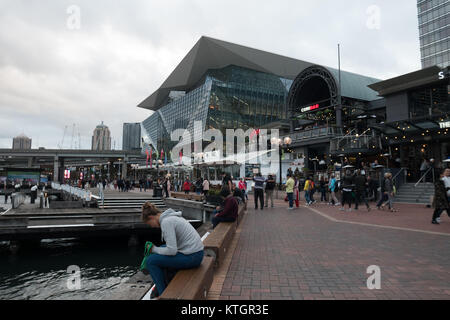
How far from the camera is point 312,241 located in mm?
6660

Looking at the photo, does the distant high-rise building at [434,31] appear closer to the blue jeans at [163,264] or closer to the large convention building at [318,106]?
the large convention building at [318,106]

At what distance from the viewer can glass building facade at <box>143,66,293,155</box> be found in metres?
57.3

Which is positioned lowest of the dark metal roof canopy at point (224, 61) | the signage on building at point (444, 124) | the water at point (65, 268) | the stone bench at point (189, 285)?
the water at point (65, 268)

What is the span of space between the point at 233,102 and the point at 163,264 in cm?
5737

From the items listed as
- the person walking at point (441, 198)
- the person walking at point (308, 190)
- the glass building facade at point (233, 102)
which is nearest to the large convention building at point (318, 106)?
the glass building facade at point (233, 102)

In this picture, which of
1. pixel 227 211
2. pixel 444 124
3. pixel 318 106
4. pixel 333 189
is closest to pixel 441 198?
pixel 333 189

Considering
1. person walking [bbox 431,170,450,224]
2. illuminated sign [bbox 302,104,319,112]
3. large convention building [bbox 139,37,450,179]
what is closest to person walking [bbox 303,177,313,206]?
large convention building [bbox 139,37,450,179]

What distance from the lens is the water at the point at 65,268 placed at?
7.23 meters

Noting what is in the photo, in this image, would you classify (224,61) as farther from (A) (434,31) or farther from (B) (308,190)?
(B) (308,190)

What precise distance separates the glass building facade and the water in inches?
1800

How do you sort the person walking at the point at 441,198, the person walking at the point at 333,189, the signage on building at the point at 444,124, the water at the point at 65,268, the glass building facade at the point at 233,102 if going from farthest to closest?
the glass building facade at the point at 233,102 → the signage on building at the point at 444,124 → the person walking at the point at 333,189 → the person walking at the point at 441,198 → the water at the point at 65,268

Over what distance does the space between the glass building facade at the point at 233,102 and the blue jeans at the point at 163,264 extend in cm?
5280
